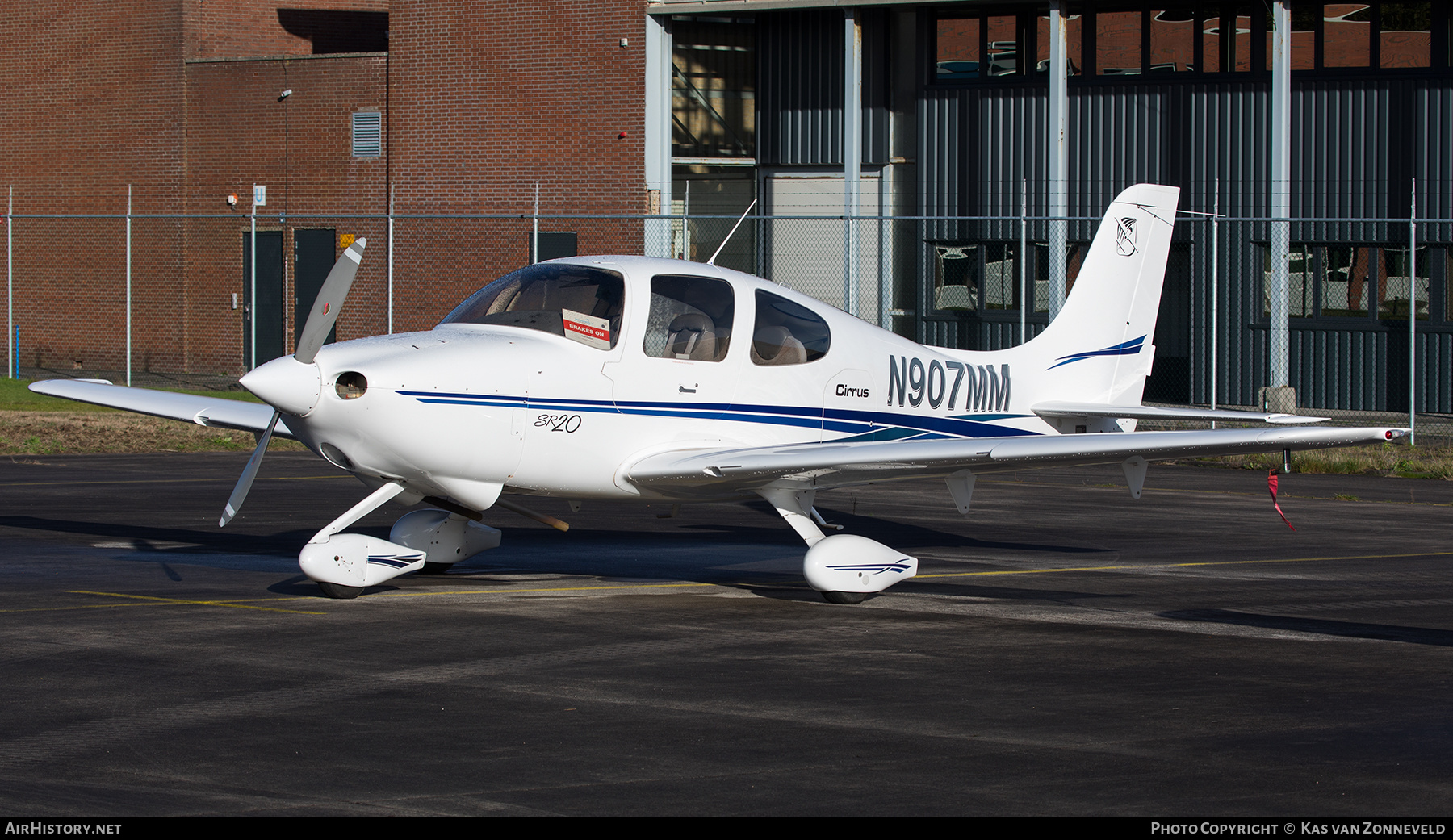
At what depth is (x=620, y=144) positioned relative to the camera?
29.8 meters

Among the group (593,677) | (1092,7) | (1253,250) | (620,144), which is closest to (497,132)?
(620,144)

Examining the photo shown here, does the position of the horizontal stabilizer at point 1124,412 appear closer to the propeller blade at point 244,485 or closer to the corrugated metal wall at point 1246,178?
the propeller blade at point 244,485

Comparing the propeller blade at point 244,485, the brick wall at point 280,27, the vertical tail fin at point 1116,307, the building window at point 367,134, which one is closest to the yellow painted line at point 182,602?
the propeller blade at point 244,485

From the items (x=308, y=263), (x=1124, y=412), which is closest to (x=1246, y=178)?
(x=1124, y=412)

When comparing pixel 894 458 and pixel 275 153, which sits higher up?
pixel 275 153

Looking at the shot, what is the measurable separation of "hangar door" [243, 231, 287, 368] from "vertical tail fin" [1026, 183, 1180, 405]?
20.7m

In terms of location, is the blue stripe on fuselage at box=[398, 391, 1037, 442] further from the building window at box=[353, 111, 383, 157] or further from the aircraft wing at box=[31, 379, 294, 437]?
the building window at box=[353, 111, 383, 157]

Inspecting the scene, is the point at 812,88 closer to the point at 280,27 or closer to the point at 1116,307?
the point at 280,27

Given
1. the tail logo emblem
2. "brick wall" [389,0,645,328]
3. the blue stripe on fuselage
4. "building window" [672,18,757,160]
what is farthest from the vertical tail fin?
"building window" [672,18,757,160]

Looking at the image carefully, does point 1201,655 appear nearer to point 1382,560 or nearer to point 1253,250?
point 1382,560

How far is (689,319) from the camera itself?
1062 centimetres

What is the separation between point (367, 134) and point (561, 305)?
890 inches

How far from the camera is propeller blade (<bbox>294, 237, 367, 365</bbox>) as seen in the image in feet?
30.4

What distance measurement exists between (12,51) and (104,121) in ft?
9.57
